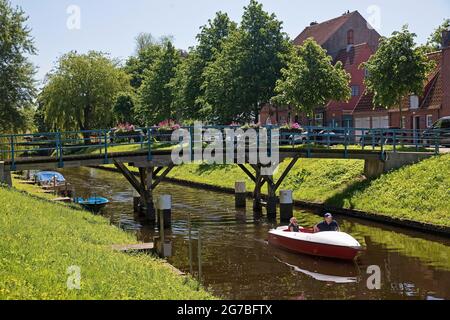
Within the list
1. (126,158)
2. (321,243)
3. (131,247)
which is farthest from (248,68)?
(131,247)

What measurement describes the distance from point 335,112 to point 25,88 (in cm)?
2896

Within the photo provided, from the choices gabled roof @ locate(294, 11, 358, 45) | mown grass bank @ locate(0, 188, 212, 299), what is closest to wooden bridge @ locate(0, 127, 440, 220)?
mown grass bank @ locate(0, 188, 212, 299)

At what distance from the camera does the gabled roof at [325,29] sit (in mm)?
60656

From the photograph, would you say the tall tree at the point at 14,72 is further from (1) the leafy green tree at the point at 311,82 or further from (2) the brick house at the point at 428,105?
(2) the brick house at the point at 428,105

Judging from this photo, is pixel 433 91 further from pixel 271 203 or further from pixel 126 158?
pixel 126 158

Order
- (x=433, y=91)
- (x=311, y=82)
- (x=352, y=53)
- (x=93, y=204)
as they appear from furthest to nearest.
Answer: (x=352, y=53), (x=433, y=91), (x=311, y=82), (x=93, y=204)

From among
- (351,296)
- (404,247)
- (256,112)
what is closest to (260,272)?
(351,296)

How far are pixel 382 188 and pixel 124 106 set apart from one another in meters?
47.2

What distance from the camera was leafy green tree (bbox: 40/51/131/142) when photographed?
62.9m

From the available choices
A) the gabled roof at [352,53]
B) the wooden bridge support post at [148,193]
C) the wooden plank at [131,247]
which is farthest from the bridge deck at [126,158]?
the gabled roof at [352,53]

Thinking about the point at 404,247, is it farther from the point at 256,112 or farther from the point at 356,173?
the point at 256,112

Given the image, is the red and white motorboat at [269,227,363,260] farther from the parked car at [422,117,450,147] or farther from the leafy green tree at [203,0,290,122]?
the leafy green tree at [203,0,290,122]

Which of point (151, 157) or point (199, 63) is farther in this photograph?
point (199, 63)

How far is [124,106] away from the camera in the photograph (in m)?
69.8
